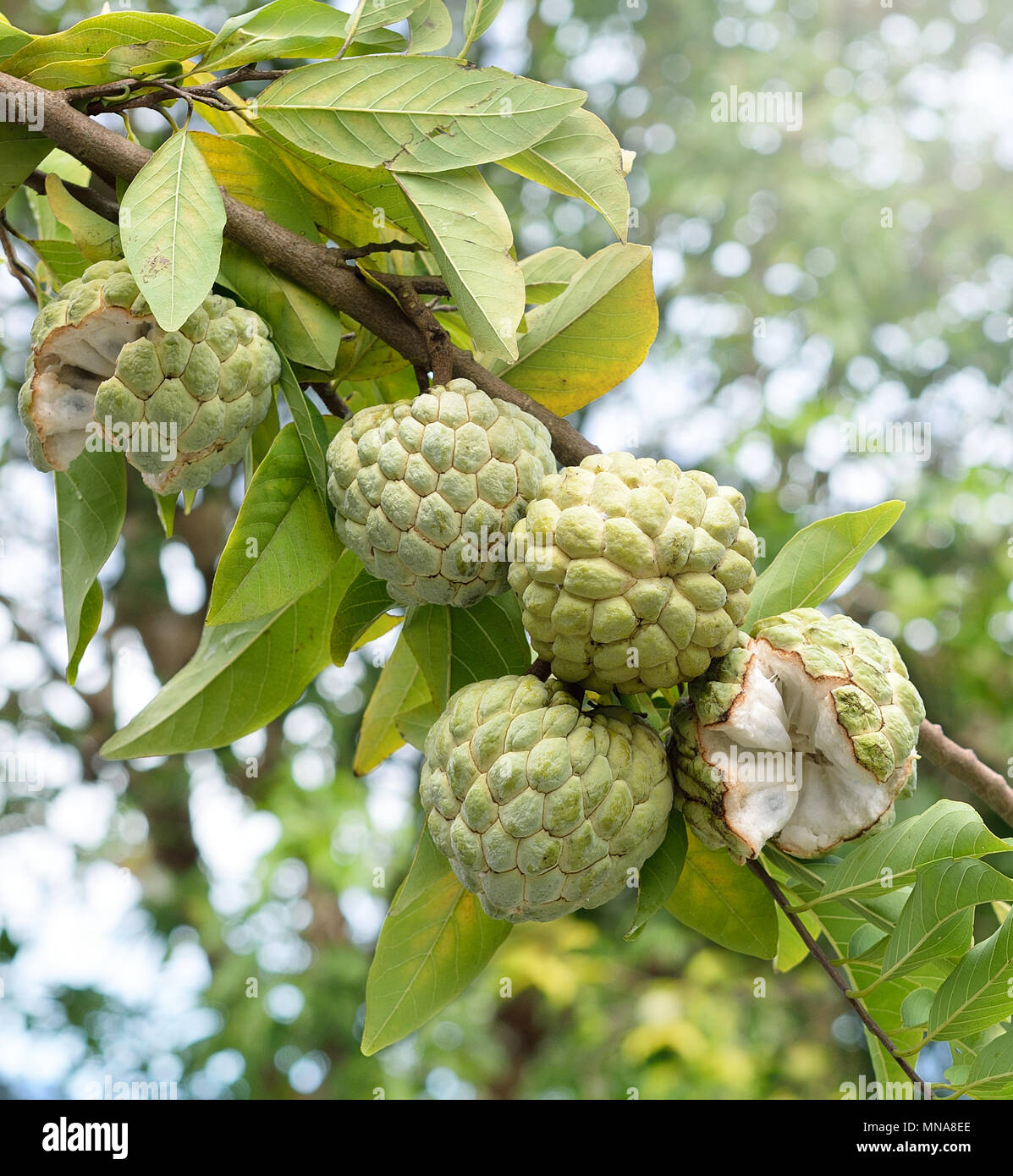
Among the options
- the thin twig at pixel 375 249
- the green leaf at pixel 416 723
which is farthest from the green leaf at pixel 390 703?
the thin twig at pixel 375 249

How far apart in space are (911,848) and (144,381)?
64 centimetres

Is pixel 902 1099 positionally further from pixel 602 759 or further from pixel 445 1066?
pixel 445 1066

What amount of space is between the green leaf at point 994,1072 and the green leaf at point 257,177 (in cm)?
82

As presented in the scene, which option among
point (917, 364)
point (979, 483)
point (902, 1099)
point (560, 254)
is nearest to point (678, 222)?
point (917, 364)

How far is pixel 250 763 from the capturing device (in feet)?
7.38

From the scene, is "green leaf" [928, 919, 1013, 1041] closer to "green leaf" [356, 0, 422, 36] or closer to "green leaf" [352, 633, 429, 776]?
"green leaf" [352, 633, 429, 776]

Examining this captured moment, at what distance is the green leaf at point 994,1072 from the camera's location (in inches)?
31.1

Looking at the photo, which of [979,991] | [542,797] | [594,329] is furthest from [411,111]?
[979,991]

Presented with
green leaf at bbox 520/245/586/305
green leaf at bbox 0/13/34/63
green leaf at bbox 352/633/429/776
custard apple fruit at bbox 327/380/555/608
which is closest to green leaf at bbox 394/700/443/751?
green leaf at bbox 352/633/429/776

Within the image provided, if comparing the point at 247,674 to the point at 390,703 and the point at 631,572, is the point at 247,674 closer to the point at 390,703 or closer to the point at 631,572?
the point at 390,703

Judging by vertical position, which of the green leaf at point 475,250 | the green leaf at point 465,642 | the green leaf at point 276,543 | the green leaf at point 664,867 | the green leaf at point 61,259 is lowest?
the green leaf at point 664,867

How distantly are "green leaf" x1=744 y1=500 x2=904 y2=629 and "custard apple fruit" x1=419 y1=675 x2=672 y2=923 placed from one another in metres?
0.22

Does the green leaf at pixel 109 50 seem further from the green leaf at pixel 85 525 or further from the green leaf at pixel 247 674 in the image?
the green leaf at pixel 247 674

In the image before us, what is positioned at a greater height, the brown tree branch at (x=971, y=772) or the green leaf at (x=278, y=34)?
the green leaf at (x=278, y=34)
